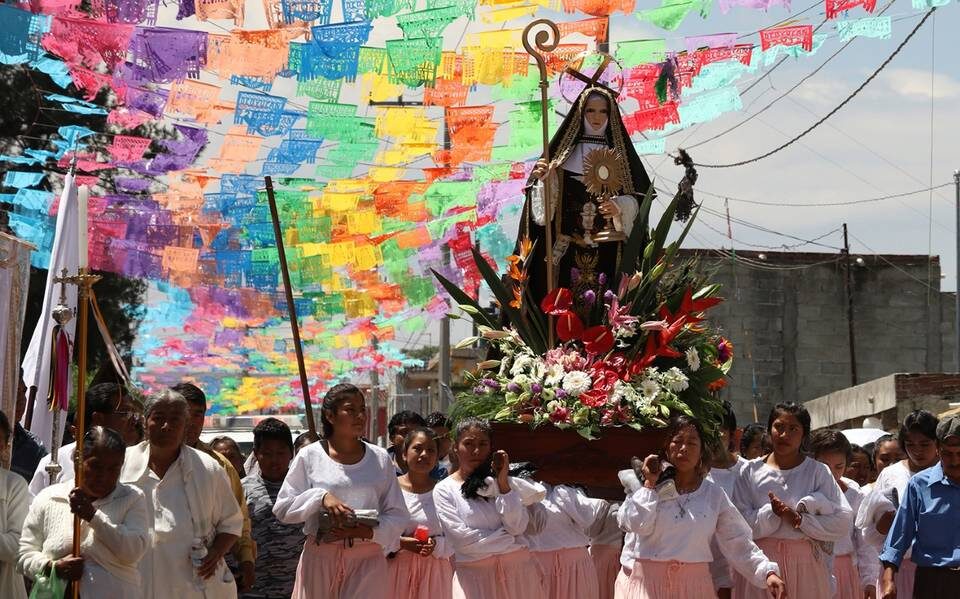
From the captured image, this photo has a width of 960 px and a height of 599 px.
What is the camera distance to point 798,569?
415 inches

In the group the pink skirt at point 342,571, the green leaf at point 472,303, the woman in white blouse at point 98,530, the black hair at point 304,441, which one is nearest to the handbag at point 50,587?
the woman in white blouse at point 98,530

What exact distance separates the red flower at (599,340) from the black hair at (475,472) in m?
1.25

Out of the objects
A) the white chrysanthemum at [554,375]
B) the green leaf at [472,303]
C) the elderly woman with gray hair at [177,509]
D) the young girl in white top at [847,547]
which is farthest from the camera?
the green leaf at [472,303]

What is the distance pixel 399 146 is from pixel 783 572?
779cm

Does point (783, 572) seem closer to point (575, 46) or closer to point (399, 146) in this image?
point (575, 46)

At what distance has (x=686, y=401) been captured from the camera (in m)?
11.5

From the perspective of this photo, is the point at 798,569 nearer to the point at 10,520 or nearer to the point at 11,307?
the point at 10,520

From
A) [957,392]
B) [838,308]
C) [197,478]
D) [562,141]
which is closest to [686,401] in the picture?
[562,141]

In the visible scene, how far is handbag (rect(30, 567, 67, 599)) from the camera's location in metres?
7.94

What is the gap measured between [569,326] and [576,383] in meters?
0.55

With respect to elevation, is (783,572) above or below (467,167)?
below

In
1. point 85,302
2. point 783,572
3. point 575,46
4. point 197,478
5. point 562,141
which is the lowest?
point 783,572

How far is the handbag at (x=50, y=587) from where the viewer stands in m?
7.94

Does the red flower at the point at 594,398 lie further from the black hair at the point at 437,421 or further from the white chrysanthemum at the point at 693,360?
the black hair at the point at 437,421
